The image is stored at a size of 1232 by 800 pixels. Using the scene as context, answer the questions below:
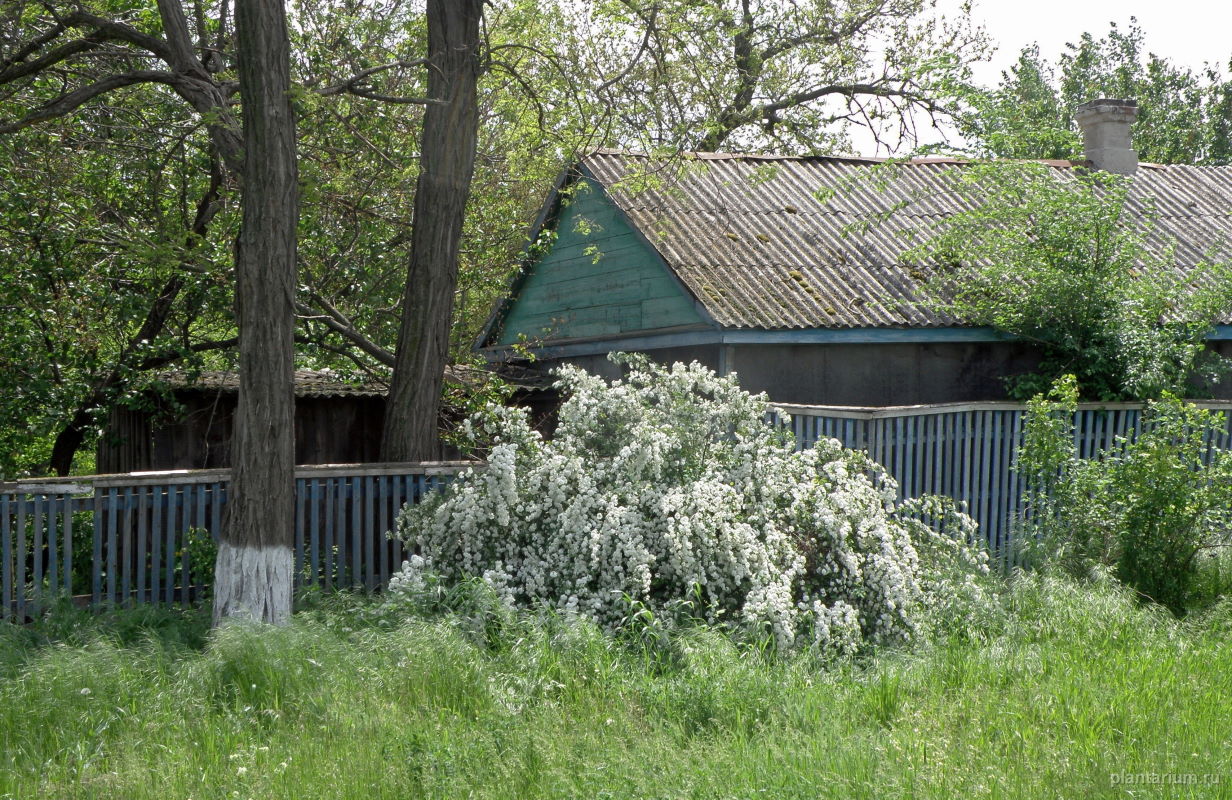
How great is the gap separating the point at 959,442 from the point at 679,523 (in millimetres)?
3927

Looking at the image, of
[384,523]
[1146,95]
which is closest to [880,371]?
[384,523]

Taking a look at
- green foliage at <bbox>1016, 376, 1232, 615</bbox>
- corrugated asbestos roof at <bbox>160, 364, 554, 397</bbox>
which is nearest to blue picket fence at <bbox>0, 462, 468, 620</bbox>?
corrugated asbestos roof at <bbox>160, 364, 554, 397</bbox>

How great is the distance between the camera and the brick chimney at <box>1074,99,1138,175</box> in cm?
1750

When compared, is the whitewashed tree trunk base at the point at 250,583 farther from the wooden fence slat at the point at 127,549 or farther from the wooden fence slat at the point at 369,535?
the wooden fence slat at the point at 369,535

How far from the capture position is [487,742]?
5.55 m

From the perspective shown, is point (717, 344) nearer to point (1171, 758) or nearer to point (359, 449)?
point (359, 449)

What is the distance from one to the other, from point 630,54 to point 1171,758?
11981 millimetres

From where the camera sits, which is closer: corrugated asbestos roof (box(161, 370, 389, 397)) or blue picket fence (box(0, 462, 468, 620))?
blue picket fence (box(0, 462, 468, 620))

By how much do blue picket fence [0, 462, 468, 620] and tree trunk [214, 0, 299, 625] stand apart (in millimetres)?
878

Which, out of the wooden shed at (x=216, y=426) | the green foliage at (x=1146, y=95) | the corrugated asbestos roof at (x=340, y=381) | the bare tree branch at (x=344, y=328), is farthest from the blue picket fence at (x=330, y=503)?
the green foliage at (x=1146, y=95)

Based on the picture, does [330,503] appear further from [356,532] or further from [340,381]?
[340,381]

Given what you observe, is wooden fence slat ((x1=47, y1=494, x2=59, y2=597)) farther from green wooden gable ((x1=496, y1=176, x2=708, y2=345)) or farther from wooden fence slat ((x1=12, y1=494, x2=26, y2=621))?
green wooden gable ((x1=496, y1=176, x2=708, y2=345))

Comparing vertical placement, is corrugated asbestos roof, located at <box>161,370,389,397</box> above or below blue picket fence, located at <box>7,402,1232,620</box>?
above

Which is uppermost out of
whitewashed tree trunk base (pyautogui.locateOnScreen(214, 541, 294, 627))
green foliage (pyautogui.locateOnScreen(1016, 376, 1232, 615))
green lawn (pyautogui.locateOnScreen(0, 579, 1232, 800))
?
green foliage (pyautogui.locateOnScreen(1016, 376, 1232, 615))
